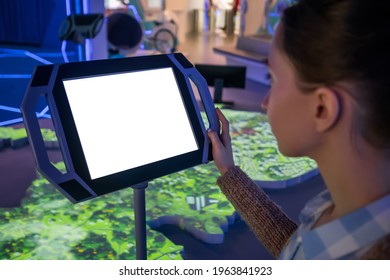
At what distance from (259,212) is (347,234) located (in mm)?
313

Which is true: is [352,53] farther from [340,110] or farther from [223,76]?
[223,76]

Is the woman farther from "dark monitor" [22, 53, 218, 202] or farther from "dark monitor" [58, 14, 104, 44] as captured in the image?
"dark monitor" [58, 14, 104, 44]

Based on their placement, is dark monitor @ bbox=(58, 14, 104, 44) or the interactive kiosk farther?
dark monitor @ bbox=(58, 14, 104, 44)

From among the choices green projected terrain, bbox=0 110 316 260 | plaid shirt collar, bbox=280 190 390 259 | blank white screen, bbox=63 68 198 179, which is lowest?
green projected terrain, bbox=0 110 316 260

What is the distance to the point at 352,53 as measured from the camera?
55cm

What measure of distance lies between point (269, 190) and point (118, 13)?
427 centimetres

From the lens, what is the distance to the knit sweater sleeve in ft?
3.01

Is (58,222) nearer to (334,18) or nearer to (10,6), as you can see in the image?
(334,18)

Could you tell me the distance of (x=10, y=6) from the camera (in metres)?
7.64

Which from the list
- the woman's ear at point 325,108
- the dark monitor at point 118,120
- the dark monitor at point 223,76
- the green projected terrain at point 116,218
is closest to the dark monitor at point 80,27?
the dark monitor at point 223,76

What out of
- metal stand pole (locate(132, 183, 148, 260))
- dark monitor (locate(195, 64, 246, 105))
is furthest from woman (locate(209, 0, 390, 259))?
dark monitor (locate(195, 64, 246, 105))

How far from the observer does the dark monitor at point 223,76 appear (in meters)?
4.51

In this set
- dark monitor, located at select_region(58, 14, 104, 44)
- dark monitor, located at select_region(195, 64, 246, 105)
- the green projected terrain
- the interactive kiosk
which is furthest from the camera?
dark monitor, located at select_region(195, 64, 246, 105)

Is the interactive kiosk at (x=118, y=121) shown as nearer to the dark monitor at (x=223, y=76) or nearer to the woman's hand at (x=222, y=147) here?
the woman's hand at (x=222, y=147)
